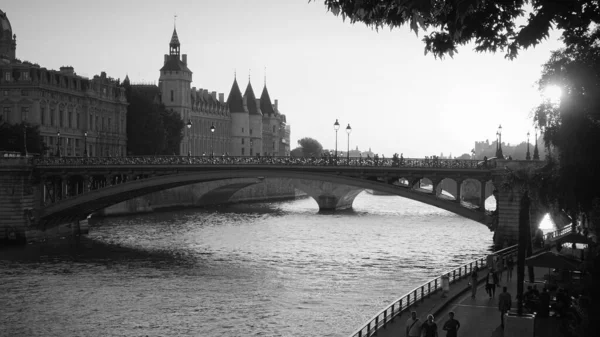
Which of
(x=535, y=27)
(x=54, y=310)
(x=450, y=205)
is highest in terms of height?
(x=535, y=27)

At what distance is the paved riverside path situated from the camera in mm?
22109

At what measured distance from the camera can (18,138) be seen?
6831cm

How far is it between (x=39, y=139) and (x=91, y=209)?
615 inches

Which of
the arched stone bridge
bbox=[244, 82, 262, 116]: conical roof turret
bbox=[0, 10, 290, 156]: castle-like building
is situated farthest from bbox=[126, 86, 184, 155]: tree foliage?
bbox=[244, 82, 262, 116]: conical roof turret

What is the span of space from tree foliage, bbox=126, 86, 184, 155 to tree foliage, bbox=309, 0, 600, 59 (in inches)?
3411

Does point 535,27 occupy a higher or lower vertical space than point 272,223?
higher

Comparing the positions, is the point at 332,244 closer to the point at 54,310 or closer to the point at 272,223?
the point at 272,223

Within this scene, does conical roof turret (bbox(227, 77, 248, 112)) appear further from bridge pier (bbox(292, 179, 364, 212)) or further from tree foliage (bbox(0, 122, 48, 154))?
tree foliage (bbox(0, 122, 48, 154))

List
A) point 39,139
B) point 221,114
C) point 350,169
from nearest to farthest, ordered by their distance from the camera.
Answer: point 350,169, point 39,139, point 221,114

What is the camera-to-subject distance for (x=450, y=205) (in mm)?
49219

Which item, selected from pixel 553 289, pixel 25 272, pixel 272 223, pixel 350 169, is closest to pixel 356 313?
pixel 553 289

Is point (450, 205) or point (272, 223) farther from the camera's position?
point (272, 223)

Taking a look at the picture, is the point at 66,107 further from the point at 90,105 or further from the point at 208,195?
the point at 208,195

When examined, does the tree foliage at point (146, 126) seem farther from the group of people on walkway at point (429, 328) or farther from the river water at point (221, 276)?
the group of people on walkway at point (429, 328)
